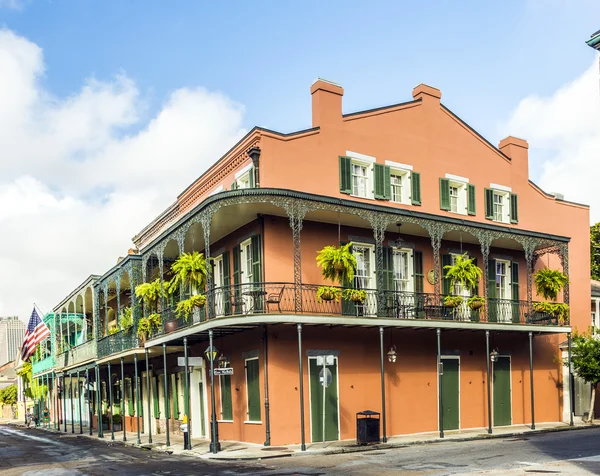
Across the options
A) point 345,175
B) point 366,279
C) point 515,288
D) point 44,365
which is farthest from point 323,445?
point 44,365

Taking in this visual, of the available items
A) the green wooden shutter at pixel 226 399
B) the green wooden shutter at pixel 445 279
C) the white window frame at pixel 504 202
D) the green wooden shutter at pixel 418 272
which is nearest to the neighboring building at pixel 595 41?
the green wooden shutter at pixel 418 272

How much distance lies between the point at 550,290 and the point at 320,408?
9.81 metres

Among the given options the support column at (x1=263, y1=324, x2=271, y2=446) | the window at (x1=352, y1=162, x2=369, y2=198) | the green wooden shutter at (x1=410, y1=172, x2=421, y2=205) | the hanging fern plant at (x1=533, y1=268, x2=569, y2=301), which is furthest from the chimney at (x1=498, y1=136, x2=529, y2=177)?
the support column at (x1=263, y1=324, x2=271, y2=446)

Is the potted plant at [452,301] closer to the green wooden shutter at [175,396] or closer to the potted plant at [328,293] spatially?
the potted plant at [328,293]

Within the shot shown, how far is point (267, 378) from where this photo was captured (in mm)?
19922

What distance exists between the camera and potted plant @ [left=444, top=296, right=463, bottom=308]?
22359 millimetres

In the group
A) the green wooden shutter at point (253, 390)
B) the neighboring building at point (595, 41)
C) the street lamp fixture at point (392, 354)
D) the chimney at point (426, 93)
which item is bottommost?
the green wooden shutter at point (253, 390)

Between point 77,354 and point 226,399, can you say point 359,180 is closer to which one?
point 226,399

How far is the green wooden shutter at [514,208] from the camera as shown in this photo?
88.6ft

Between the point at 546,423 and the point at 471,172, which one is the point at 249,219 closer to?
the point at 471,172

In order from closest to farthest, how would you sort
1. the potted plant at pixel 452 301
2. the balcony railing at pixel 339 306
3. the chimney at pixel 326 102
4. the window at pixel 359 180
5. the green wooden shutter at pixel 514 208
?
the balcony railing at pixel 339 306
the chimney at pixel 326 102
the potted plant at pixel 452 301
the window at pixel 359 180
the green wooden shutter at pixel 514 208

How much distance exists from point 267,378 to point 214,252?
20.3 feet

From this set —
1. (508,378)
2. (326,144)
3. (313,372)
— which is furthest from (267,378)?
(508,378)

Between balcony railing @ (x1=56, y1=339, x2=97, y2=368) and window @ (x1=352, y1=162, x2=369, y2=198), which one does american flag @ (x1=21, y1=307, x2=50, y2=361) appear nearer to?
balcony railing @ (x1=56, y1=339, x2=97, y2=368)
